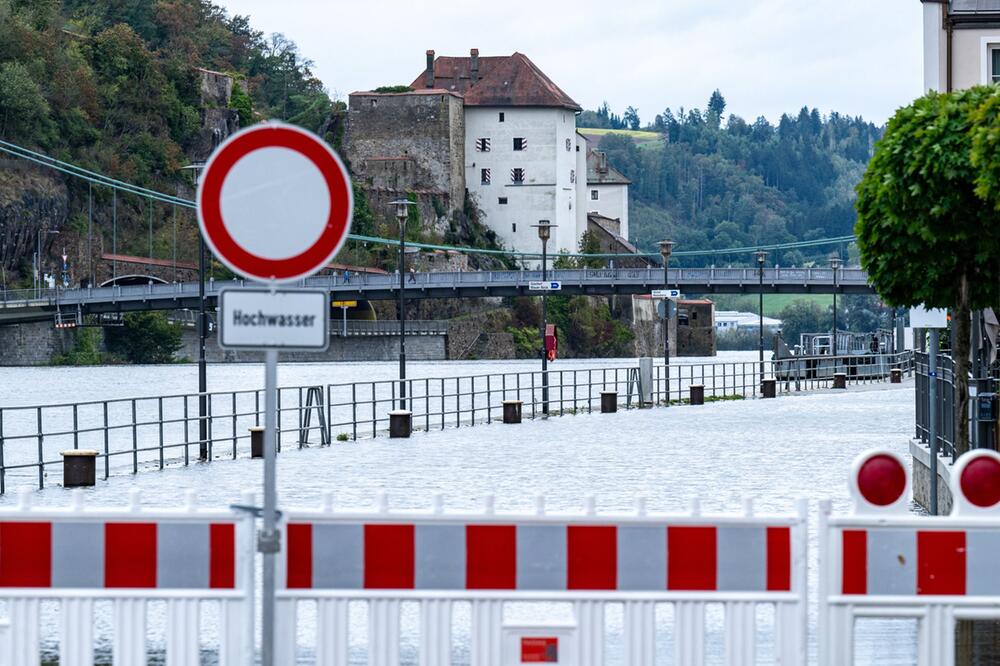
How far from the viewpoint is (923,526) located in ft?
17.7

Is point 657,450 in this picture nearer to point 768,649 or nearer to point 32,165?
point 768,649

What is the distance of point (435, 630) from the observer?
5.37 m

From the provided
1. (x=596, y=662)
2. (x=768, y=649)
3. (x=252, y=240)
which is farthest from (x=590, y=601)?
(x=768, y=649)

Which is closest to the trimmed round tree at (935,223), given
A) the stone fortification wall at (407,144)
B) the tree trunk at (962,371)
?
the tree trunk at (962,371)

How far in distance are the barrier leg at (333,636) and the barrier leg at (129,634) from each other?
0.52 metres

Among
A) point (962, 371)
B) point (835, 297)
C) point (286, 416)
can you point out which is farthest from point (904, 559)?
point (835, 297)

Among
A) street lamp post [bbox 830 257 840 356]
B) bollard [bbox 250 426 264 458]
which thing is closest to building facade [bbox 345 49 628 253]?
street lamp post [bbox 830 257 840 356]

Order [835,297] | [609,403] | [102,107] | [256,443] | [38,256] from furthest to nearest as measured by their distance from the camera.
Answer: [102,107] → [38,256] → [835,297] → [609,403] → [256,443]

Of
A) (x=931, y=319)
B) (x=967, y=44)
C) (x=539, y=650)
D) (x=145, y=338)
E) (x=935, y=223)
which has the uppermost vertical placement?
(x=967, y=44)

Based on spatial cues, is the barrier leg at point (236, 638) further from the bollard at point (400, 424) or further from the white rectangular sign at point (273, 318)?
the bollard at point (400, 424)

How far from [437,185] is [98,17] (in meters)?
25.5

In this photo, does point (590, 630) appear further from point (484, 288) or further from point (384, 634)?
point (484, 288)

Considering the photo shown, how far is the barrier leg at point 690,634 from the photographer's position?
5355 mm

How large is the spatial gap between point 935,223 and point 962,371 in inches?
45.0
